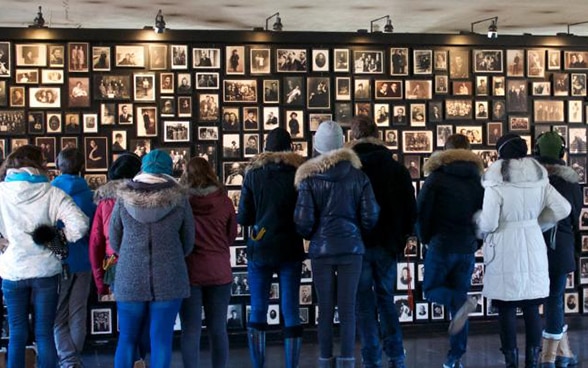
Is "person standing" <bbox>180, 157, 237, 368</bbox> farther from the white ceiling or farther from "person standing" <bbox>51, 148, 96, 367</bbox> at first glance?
the white ceiling

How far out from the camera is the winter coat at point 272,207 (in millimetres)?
6590

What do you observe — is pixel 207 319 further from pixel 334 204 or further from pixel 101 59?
pixel 101 59

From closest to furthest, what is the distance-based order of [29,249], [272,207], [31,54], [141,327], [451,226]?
[141,327], [29,249], [272,207], [451,226], [31,54]

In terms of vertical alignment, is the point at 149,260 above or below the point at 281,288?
above

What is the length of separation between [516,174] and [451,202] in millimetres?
559

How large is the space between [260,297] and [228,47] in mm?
3340

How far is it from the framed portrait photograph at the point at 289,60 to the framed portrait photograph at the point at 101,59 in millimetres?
1635

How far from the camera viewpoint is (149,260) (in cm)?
582

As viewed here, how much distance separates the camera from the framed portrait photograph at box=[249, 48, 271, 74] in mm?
9195

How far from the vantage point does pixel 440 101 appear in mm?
9578

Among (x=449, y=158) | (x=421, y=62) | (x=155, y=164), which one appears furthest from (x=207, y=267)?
(x=421, y=62)

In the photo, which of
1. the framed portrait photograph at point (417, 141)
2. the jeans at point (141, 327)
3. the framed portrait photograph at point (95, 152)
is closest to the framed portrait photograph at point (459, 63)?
the framed portrait photograph at point (417, 141)

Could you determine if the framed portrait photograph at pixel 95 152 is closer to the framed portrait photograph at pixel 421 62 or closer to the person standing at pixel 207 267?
the person standing at pixel 207 267

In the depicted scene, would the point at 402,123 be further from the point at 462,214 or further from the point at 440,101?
the point at 462,214
